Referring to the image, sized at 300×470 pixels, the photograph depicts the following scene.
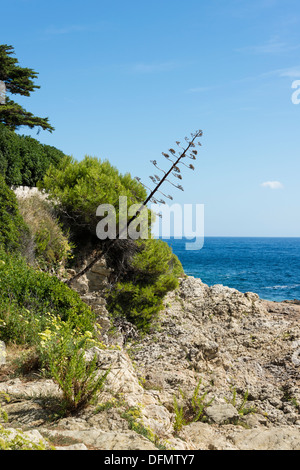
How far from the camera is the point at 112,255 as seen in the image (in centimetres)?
1352

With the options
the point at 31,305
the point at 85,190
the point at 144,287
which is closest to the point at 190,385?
the point at 31,305

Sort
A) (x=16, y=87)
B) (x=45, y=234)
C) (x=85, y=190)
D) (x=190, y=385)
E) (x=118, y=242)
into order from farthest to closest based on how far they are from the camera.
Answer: (x=16, y=87)
(x=118, y=242)
(x=85, y=190)
(x=45, y=234)
(x=190, y=385)

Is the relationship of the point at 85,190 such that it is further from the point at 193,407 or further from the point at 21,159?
the point at 193,407

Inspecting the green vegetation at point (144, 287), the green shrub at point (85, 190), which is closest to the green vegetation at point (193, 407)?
the green vegetation at point (144, 287)

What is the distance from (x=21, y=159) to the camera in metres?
13.9

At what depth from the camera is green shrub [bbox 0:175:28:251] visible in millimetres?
10133

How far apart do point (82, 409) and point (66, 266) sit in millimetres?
7999

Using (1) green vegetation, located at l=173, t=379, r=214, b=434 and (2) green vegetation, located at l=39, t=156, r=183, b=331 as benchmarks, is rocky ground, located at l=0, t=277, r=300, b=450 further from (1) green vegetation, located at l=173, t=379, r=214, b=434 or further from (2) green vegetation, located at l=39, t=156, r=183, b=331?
(2) green vegetation, located at l=39, t=156, r=183, b=331

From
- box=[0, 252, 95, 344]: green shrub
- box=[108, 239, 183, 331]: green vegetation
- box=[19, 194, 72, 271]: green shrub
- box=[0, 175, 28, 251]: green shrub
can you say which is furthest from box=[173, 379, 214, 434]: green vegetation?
box=[19, 194, 72, 271]: green shrub

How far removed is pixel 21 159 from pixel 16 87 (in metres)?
12.0

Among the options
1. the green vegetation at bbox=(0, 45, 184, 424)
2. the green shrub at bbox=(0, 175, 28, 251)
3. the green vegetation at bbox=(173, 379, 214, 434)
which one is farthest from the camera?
the green vegetation at bbox=(0, 45, 184, 424)

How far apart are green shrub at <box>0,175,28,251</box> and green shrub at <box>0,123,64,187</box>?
7.98 ft

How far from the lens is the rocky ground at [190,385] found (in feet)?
15.0
